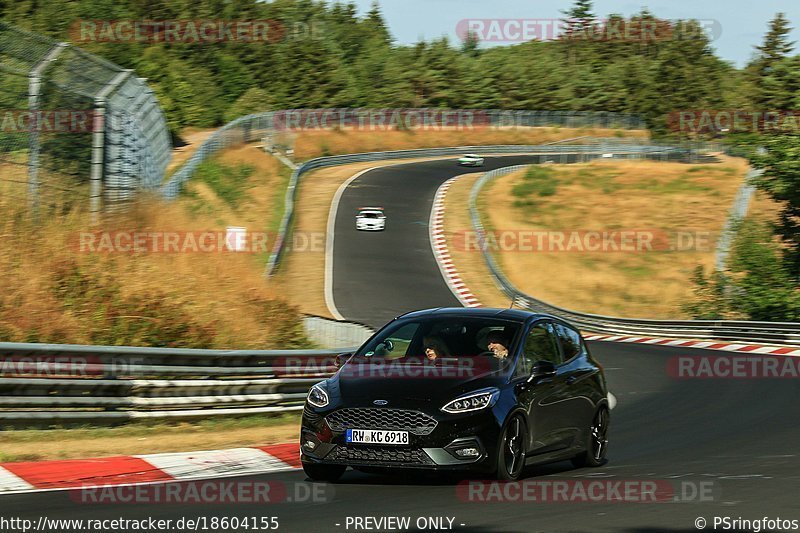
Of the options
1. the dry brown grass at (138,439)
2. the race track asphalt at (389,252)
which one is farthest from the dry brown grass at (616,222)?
the dry brown grass at (138,439)

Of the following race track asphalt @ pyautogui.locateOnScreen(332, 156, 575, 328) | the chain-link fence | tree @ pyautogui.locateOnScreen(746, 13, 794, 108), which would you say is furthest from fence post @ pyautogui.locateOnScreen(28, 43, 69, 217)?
tree @ pyautogui.locateOnScreen(746, 13, 794, 108)

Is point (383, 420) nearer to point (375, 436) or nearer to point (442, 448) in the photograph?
point (375, 436)

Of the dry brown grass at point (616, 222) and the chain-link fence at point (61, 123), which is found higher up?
the chain-link fence at point (61, 123)

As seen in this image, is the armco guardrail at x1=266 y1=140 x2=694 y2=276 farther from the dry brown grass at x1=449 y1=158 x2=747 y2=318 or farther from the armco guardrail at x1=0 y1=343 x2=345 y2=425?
the armco guardrail at x1=0 y1=343 x2=345 y2=425

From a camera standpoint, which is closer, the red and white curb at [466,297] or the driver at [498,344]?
the driver at [498,344]

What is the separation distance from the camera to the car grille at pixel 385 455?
8.62 meters

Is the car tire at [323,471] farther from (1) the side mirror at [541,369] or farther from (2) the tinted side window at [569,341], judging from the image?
(2) the tinted side window at [569,341]

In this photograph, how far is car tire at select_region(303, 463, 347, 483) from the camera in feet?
29.8

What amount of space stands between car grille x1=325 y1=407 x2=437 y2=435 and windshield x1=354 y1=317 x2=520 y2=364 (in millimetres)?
981

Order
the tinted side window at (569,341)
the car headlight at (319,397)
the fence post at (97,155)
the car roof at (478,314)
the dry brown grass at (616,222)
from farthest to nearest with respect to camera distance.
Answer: the dry brown grass at (616,222) < the fence post at (97,155) < the tinted side window at (569,341) < the car roof at (478,314) < the car headlight at (319,397)

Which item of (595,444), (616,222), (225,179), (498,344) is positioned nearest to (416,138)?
(616,222)

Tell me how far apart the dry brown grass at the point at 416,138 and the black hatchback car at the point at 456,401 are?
211 ft

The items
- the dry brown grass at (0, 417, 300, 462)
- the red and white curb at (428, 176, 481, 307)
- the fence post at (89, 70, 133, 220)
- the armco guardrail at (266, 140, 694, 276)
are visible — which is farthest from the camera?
the armco guardrail at (266, 140, 694, 276)

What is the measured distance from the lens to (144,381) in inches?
473
